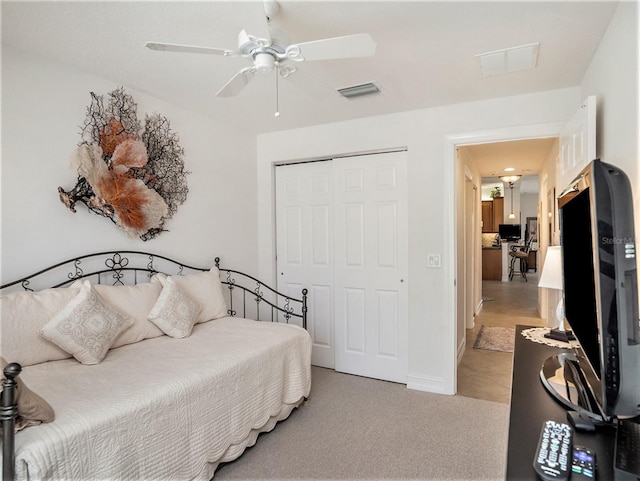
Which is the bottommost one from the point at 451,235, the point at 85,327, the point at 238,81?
the point at 85,327

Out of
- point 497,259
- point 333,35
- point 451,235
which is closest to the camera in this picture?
point 333,35

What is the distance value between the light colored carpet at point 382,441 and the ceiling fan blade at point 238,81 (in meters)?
2.10

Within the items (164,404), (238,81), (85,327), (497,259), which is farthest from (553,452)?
(497,259)

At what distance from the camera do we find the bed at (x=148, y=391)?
1.39m

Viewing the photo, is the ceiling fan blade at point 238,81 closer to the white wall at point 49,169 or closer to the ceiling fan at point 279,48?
the ceiling fan at point 279,48

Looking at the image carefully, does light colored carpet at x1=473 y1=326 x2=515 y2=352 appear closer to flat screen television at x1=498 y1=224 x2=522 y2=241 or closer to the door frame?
the door frame

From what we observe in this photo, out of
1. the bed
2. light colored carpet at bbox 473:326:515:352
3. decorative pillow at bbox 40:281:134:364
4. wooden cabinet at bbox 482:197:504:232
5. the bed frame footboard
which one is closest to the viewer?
the bed frame footboard

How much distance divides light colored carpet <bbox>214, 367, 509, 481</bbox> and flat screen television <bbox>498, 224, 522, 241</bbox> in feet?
29.9

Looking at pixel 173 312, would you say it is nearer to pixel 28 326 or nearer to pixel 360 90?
pixel 28 326

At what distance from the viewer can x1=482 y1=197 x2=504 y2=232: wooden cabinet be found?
11531mm

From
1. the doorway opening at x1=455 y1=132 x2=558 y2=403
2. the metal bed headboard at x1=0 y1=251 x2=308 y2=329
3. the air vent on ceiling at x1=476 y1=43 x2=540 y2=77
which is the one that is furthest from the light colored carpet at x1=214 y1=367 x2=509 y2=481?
the air vent on ceiling at x1=476 y1=43 x2=540 y2=77

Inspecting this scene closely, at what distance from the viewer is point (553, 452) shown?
3.02 feet

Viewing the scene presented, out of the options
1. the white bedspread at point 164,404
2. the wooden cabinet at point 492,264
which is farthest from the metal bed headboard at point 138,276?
the wooden cabinet at point 492,264

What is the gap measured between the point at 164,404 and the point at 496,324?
16.8 feet
